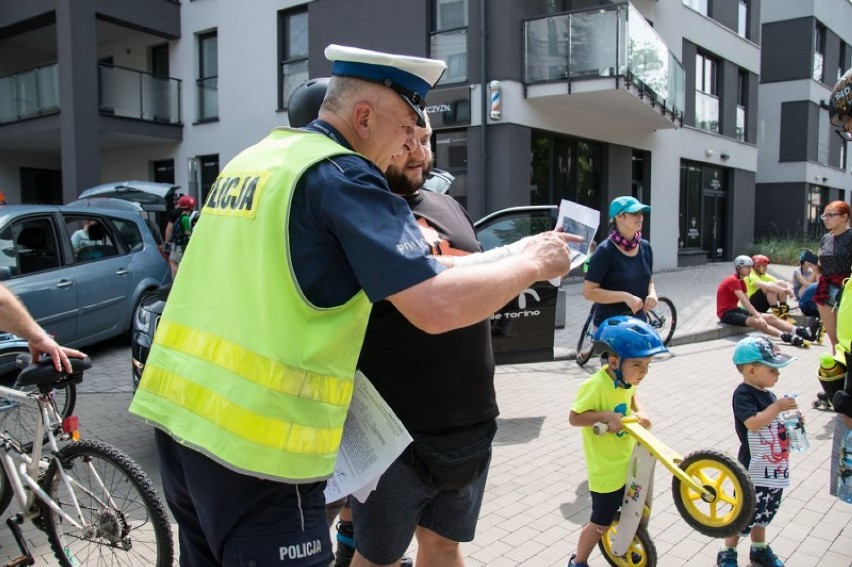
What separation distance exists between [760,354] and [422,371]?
1.89 m

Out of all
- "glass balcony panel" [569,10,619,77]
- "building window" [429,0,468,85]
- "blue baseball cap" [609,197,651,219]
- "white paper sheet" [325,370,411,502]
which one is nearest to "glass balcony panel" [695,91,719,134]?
"glass balcony panel" [569,10,619,77]

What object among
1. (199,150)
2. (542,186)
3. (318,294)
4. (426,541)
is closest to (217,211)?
(318,294)

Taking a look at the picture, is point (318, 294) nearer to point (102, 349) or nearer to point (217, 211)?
point (217, 211)

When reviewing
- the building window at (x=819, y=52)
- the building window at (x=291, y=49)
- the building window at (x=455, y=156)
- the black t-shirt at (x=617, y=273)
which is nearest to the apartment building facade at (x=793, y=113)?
the building window at (x=819, y=52)

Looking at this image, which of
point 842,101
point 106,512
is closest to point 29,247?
point 106,512

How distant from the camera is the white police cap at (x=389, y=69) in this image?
168cm

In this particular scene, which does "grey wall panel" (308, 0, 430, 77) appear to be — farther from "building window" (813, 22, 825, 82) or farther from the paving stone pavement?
"building window" (813, 22, 825, 82)

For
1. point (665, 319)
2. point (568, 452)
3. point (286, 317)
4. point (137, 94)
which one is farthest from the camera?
point (137, 94)

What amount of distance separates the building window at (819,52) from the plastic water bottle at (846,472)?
92.0 ft

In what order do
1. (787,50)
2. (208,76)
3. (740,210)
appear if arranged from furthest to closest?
1. (787,50)
2. (740,210)
3. (208,76)

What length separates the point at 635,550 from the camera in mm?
3078

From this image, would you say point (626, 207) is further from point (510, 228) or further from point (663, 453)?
point (663, 453)

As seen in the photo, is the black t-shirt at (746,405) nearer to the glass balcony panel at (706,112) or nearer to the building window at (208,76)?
the building window at (208,76)

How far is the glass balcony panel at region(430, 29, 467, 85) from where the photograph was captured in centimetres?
1409
